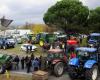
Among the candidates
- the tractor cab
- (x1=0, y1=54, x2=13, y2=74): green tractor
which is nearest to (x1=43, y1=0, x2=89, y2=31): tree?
(x1=0, y1=54, x2=13, y2=74): green tractor

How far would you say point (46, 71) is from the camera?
24.6m

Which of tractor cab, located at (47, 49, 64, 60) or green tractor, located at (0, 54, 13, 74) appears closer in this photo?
tractor cab, located at (47, 49, 64, 60)

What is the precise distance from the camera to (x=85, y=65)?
2159cm

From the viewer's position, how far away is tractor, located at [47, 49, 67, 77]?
79.5 feet

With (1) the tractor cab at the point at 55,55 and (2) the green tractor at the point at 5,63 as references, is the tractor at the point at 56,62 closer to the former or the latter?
(1) the tractor cab at the point at 55,55

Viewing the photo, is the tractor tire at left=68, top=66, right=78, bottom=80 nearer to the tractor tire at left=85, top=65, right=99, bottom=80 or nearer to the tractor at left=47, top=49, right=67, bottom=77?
the tractor tire at left=85, top=65, right=99, bottom=80

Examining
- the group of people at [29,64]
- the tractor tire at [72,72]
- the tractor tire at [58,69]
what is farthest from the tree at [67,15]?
the tractor tire at [72,72]

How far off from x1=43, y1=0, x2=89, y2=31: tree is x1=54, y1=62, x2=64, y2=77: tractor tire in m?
27.5

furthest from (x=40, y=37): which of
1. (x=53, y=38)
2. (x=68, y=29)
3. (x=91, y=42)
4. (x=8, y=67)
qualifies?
(x=8, y=67)

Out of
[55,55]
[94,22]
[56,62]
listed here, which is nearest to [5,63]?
[55,55]

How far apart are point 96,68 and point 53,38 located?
83.4ft

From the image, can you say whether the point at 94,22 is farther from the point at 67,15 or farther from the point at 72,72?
the point at 72,72

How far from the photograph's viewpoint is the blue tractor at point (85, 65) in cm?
2152

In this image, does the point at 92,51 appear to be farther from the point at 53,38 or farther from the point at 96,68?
the point at 53,38
